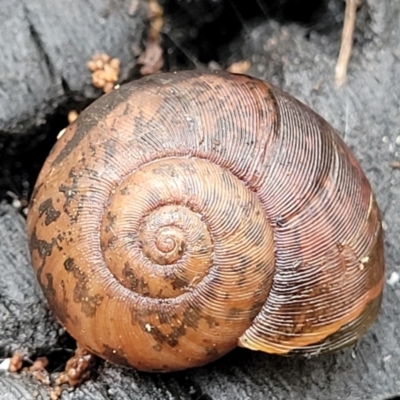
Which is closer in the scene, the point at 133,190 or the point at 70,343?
the point at 133,190

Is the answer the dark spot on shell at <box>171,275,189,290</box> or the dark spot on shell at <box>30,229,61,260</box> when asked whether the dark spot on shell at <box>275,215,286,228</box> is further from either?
the dark spot on shell at <box>30,229,61,260</box>

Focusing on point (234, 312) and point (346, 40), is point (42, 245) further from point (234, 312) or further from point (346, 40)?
point (346, 40)

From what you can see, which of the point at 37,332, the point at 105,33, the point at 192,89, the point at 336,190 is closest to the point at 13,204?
the point at 37,332

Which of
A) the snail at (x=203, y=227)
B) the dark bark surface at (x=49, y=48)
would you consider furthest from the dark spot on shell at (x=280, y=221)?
the dark bark surface at (x=49, y=48)

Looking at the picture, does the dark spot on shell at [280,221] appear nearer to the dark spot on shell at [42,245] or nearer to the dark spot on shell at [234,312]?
the dark spot on shell at [234,312]

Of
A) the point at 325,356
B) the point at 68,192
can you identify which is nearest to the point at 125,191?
the point at 68,192

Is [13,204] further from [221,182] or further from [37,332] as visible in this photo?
[221,182]
